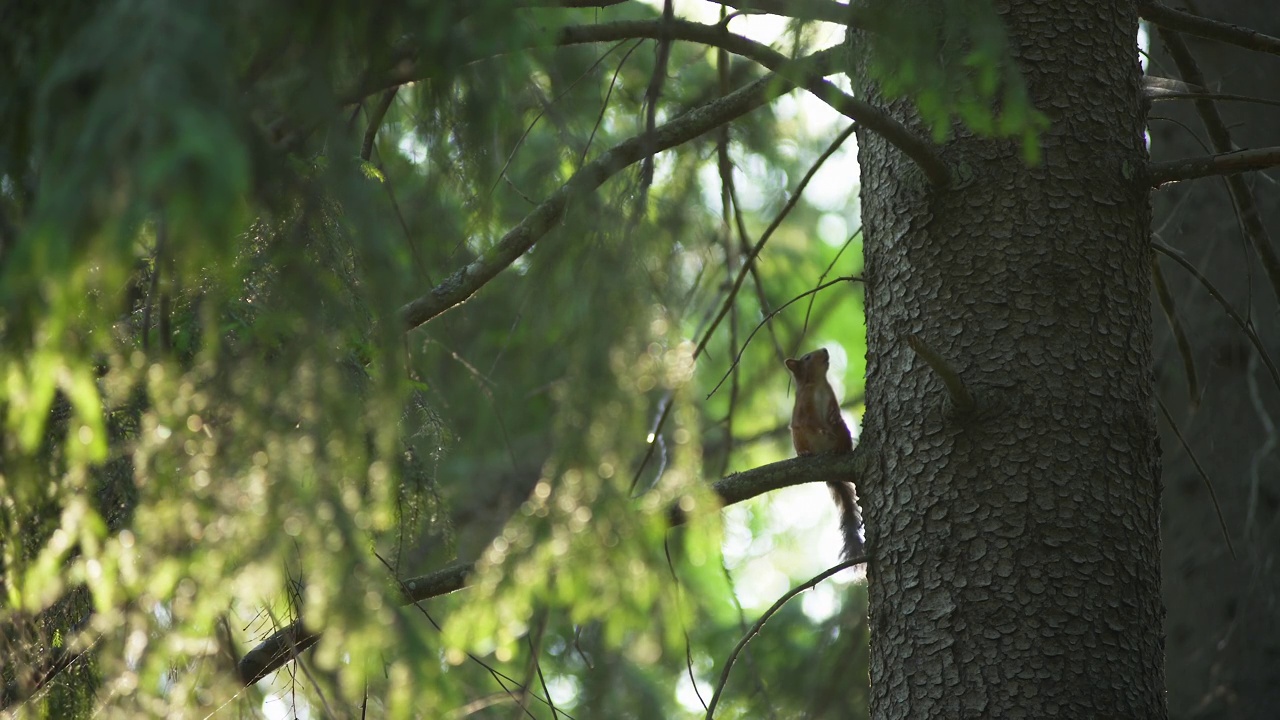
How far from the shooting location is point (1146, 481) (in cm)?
250

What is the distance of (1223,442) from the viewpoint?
4.88 metres

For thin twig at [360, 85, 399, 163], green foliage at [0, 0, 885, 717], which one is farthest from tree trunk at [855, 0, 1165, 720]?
thin twig at [360, 85, 399, 163]

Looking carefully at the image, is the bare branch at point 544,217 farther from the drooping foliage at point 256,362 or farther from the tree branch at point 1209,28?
the tree branch at point 1209,28

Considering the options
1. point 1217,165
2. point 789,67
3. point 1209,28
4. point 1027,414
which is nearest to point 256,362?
point 789,67

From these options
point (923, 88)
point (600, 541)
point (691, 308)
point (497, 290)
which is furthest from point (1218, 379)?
point (600, 541)

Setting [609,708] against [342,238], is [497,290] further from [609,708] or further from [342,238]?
[609,708]

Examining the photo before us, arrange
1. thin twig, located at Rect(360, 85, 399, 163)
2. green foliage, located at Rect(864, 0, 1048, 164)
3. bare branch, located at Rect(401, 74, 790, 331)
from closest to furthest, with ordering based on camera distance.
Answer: green foliage, located at Rect(864, 0, 1048, 164), bare branch, located at Rect(401, 74, 790, 331), thin twig, located at Rect(360, 85, 399, 163)

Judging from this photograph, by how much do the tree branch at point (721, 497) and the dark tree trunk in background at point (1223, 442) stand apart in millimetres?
2646

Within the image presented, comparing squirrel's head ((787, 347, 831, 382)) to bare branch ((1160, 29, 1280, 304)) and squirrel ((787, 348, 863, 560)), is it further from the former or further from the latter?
bare branch ((1160, 29, 1280, 304))

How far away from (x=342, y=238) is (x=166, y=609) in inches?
32.0

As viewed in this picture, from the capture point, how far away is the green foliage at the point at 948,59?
6.23ft

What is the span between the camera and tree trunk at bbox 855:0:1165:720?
2314mm

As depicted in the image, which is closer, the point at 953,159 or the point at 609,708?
the point at 953,159

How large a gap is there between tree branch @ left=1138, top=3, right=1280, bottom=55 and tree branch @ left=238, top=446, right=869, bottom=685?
4.77 feet
